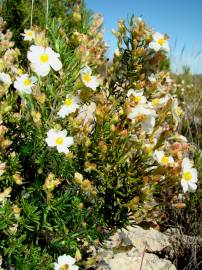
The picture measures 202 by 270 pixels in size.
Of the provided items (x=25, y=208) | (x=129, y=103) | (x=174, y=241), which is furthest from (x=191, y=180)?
(x=174, y=241)

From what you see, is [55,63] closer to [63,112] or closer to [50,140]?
[63,112]

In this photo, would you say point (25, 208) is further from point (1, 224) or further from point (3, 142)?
point (3, 142)

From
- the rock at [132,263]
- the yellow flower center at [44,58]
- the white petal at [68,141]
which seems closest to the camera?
the yellow flower center at [44,58]

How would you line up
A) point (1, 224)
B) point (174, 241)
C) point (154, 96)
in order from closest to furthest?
1. point (1, 224)
2. point (154, 96)
3. point (174, 241)

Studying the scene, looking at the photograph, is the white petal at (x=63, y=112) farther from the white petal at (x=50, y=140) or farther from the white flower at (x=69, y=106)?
the white petal at (x=50, y=140)

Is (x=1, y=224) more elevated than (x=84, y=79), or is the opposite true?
(x=84, y=79)

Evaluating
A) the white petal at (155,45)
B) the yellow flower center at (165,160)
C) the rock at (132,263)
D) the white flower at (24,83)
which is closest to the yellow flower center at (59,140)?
the white flower at (24,83)
